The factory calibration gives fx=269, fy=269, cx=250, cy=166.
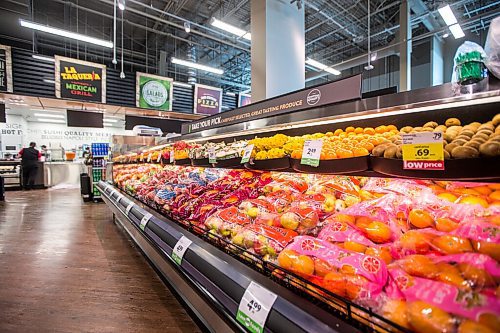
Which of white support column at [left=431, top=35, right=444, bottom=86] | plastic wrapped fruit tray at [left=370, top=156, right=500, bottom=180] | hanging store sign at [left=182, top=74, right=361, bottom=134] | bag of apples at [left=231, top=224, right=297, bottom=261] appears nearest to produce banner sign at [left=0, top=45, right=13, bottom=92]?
hanging store sign at [left=182, top=74, right=361, bottom=134]

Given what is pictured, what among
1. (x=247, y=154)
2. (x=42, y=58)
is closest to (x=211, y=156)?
(x=247, y=154)

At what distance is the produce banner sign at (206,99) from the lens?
10617 millimetres

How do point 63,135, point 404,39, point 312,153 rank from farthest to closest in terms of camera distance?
point 63,135 → point 404,39 → point 312,153

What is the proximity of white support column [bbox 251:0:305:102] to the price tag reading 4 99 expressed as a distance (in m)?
4.50

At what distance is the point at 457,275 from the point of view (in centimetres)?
69

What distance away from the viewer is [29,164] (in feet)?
32.7

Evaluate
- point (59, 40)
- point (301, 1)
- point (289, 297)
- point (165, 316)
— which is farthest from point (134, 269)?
point (59, 40)

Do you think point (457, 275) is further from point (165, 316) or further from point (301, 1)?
point (301, 1)

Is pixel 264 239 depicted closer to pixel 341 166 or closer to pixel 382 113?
pixel 341 166

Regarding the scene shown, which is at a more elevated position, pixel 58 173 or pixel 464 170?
pixel 464 170

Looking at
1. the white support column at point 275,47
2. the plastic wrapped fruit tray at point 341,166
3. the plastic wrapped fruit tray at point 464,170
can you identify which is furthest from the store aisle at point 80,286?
the white support column at point 275,47

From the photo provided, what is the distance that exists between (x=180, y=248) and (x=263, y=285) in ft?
2.30

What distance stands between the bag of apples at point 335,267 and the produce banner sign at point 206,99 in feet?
33.3

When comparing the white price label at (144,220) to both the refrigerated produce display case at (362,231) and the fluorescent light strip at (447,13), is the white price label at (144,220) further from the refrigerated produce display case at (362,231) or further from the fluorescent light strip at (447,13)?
the fluorescent light strip at (447,13)
